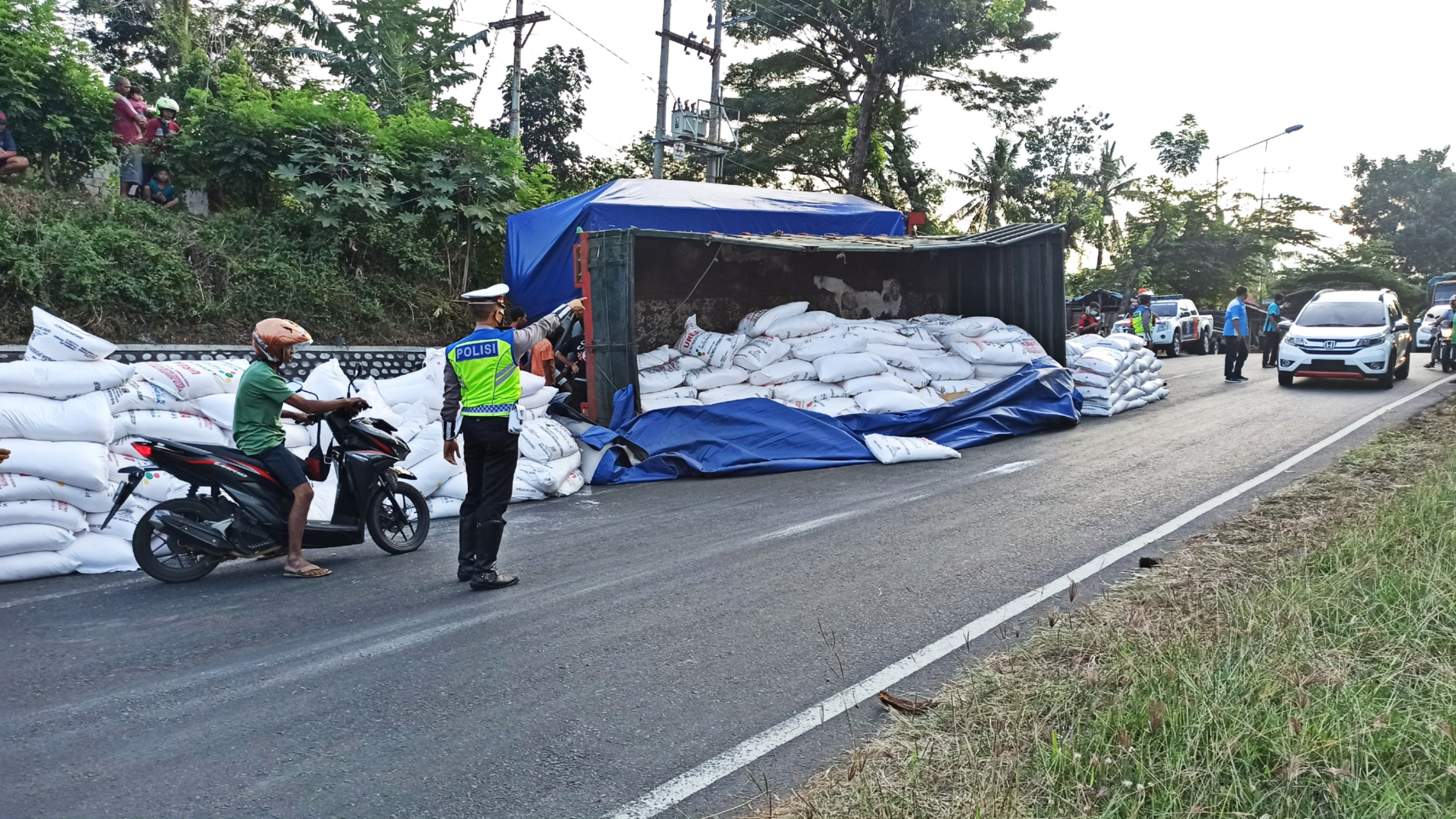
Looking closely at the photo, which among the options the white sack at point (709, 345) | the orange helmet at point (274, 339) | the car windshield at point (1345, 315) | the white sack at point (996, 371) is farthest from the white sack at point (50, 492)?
the car windshield at point (1345, 315)

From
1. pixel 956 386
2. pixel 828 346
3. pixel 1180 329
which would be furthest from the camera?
pixel 1180 329

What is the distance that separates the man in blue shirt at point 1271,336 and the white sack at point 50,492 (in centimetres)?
1906

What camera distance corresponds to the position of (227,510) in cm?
552

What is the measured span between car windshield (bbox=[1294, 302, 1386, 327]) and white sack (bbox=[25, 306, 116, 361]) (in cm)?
1641

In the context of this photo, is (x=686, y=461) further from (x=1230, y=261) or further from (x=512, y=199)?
(x=1230, y=261)

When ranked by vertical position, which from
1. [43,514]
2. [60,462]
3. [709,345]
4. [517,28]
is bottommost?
[43,514]

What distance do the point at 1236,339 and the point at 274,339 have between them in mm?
15635

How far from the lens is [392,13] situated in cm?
1930

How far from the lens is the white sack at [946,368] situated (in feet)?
38.3

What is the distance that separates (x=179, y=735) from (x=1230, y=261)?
48.0 metres

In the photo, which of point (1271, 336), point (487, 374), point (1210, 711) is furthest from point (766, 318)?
point (1271, 336)

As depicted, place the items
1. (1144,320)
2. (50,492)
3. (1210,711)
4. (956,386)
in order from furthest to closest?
(1144,320) → (956,386) → (50,492) → (1210,711)

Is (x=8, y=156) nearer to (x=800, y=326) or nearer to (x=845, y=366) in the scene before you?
(x=800, y=326)

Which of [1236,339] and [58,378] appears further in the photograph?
[1236,339]
